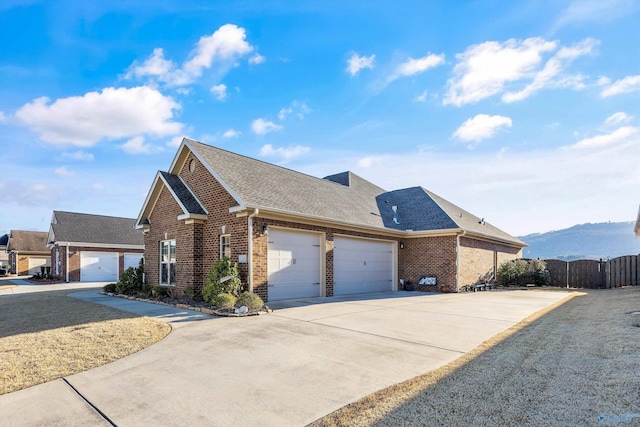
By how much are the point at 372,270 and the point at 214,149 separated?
897 cm

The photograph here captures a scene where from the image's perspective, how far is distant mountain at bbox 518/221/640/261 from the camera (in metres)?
118

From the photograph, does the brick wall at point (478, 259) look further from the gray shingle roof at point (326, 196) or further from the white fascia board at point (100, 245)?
the white fascia board at point (100, 245)

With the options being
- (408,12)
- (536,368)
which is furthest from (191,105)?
(536,368)

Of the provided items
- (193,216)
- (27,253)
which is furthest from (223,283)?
(27,253)

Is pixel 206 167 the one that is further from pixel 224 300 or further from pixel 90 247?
pixel 90 247

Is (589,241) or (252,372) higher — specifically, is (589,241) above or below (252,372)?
below

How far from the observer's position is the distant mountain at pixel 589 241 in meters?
118

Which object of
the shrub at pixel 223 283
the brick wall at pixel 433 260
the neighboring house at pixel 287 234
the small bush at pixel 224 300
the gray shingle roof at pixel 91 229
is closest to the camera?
the small bush at pixel 224 300

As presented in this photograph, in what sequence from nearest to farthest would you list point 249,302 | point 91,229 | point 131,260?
point 249,302
point 91,229
point 131,260

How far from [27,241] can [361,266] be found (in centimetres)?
4001

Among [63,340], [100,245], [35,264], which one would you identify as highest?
[100,245]

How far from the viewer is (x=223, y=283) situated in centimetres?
1124

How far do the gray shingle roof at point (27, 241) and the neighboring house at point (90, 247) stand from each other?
1165cm

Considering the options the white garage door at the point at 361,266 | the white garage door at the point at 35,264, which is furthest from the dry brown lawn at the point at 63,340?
the white garage door at the point at 35,264
